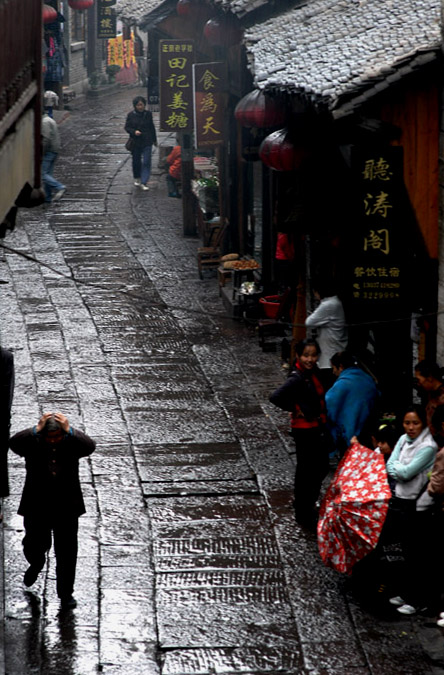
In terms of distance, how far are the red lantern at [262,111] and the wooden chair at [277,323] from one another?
82.4 inches

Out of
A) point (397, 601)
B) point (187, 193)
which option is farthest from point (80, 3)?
point (397, 601)

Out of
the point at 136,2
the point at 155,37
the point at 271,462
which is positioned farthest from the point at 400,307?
the point at 136,2

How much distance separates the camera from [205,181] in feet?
65.2

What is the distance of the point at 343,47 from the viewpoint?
39.5 feet

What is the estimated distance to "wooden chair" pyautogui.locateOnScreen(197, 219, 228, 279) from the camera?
1897 cm

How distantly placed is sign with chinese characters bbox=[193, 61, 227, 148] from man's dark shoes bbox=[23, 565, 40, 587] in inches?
438

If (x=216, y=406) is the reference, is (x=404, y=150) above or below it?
above

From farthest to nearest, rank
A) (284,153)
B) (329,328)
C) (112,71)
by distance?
(112,71)
(284,153)
(329,328)

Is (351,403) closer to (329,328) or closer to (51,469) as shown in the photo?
(329,328)

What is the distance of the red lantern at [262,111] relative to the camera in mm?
14250

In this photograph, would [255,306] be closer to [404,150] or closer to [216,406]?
[216,406]

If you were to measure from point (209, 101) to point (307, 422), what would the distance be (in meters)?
10.0

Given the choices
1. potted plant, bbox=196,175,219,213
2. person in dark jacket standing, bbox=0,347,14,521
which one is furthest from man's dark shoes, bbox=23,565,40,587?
potted plant, bbox=196,175,219,213

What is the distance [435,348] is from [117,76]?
3695 cm
